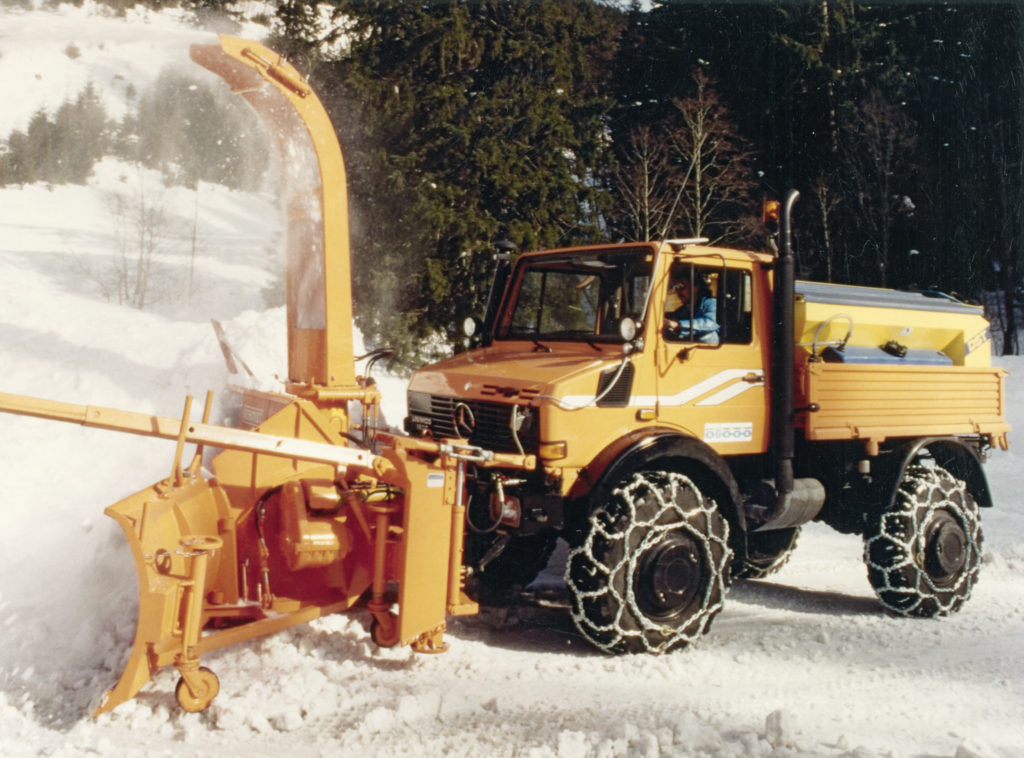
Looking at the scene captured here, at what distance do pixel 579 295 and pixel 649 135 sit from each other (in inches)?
637

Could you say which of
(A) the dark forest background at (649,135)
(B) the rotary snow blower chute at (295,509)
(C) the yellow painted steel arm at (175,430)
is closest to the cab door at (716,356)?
(B) the rotary snow blower chute at (295,509)

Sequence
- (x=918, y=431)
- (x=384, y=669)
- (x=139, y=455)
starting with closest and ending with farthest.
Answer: (x=384, y=669), (x=918, y=431), (x=139, y=455)

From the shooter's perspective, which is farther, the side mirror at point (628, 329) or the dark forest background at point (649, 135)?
the dark forest background at point (649, 135)

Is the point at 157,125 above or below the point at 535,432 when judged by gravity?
above

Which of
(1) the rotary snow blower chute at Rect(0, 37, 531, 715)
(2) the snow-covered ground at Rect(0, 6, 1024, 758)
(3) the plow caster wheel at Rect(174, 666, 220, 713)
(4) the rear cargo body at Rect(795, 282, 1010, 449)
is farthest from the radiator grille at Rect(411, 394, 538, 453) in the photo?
(4) the rear cargo body at Rect(795, 282, 1010, 449)

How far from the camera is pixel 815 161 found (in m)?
24.3

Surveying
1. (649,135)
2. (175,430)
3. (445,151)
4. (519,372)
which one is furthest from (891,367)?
(649,135)

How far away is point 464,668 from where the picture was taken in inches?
190

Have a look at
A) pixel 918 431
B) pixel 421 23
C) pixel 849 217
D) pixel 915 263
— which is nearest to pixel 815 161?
pixel 849 217

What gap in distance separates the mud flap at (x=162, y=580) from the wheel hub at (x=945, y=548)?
202 inches

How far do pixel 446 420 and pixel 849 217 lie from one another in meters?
20.6

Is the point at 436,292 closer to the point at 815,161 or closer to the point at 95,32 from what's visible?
the point at 95,32

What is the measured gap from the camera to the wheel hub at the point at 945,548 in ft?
21.4

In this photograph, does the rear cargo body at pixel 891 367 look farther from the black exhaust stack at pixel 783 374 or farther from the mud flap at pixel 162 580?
the mud flap at pixel 162 580
